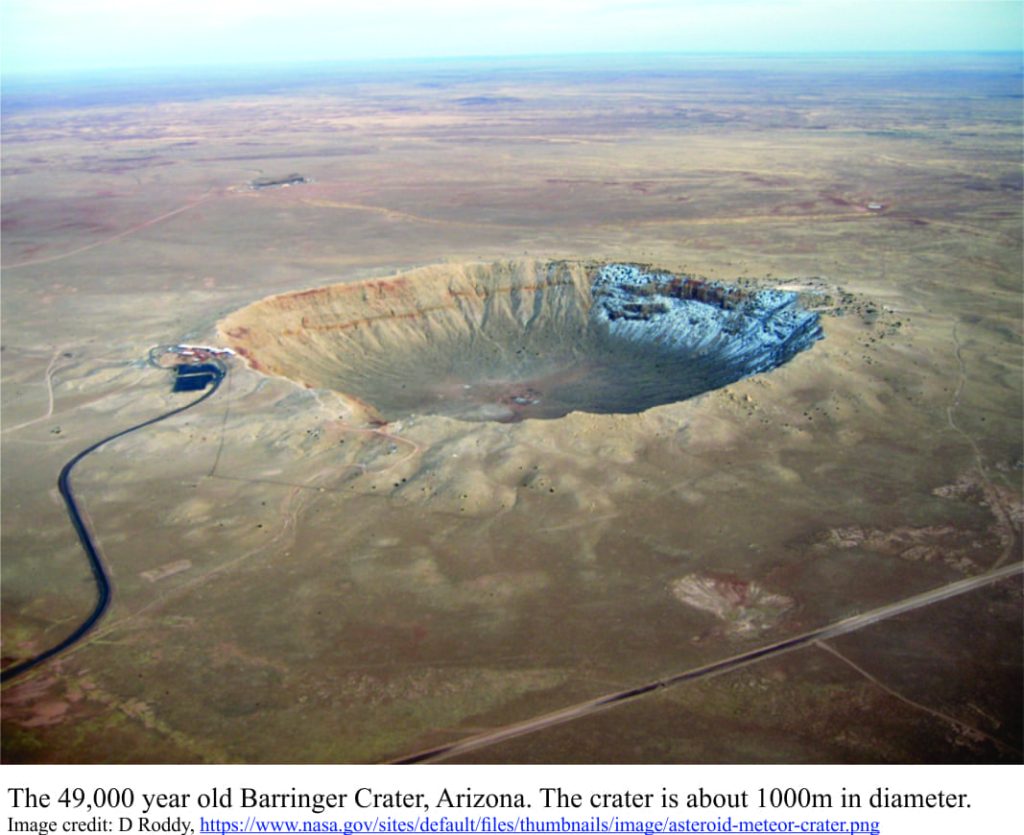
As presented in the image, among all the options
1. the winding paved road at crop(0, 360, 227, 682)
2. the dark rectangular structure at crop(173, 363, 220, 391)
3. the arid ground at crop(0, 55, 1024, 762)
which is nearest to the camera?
the arid ground at crop(0, 55, 1024, 762)

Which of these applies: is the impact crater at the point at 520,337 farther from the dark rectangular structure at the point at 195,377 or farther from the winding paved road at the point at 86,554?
the winding paved road at the point at 86,554

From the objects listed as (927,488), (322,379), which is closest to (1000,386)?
(927,488)

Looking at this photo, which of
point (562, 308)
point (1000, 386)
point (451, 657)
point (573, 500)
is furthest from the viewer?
point (562, 308)

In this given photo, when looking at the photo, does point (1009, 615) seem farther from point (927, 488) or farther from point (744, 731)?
point (744, 731)

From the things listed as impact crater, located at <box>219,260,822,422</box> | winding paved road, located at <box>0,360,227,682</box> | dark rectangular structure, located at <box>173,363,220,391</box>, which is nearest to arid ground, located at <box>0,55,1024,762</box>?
winding paved road, located at <box>0,360,227,682</box>

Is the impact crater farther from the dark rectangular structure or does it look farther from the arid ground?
the dark rectangular structure

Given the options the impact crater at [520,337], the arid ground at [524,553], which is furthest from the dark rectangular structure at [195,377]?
the impact crater at [520,337]

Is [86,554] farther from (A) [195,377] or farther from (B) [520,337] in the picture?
(B) [520,337]

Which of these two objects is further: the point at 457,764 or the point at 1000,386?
the point at 1000,386
